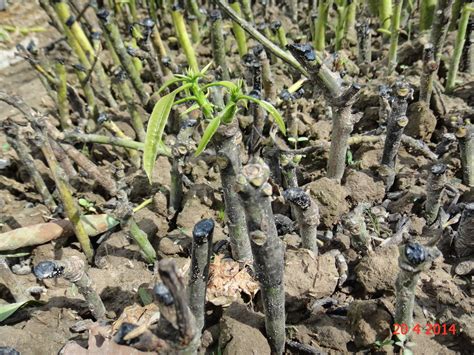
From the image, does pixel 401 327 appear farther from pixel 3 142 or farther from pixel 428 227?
pixel 3 142

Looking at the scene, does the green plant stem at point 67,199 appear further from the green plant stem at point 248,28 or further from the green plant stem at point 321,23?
the green plant stem at point 321,23

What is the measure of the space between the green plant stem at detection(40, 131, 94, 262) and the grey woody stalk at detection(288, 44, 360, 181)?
33.4 inches

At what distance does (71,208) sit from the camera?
1444mm

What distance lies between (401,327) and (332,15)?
2.39 meters

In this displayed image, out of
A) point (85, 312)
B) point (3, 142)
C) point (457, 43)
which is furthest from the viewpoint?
point (3, 142)

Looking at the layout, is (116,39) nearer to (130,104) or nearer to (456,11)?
(130,104)

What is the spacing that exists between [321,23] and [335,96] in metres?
1.15

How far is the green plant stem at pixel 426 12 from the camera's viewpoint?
7.56ft

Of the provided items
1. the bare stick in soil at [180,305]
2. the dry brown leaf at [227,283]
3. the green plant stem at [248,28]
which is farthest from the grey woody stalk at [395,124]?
the bare stick in soil at [180,305]

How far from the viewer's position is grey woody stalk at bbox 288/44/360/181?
123 cm

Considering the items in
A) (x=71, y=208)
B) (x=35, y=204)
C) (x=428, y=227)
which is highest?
(x=71, y=208)

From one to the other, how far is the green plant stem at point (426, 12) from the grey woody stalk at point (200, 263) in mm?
2037

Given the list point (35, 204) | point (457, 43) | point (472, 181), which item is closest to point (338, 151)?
point (472, 181)
